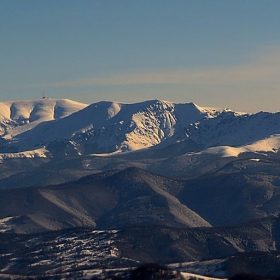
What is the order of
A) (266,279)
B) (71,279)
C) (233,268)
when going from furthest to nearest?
(233,268), (71,279), (266,279)

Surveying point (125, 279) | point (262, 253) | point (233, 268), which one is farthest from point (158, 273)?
point (262, 253)

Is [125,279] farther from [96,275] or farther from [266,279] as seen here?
[96,275]

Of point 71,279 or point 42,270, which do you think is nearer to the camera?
point 71,279

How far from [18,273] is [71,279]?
36379 mm

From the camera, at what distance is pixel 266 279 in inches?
4916

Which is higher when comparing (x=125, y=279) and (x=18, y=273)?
(x=125, y=279)

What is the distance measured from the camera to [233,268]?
170125 mm

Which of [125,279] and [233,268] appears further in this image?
[233,268]

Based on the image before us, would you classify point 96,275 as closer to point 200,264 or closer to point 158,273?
point 200,264

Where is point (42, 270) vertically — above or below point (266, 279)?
below

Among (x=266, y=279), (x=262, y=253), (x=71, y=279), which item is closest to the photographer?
(x=266, y=279)

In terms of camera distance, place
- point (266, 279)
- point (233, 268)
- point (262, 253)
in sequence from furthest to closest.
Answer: point (262, 253), point (233, 268), point (266, 279)

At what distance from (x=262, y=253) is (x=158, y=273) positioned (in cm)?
6667

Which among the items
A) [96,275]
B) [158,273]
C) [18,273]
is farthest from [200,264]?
[158,273]
